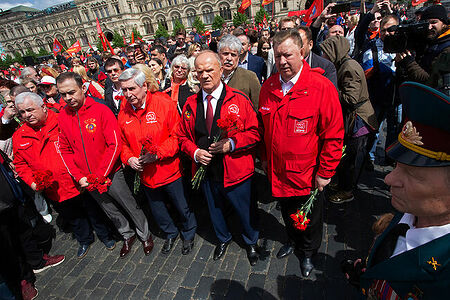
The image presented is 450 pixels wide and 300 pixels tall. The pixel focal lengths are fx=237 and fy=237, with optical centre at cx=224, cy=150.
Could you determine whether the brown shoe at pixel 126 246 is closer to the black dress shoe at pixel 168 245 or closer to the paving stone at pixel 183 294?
the black dress shoe at pixel 168 245

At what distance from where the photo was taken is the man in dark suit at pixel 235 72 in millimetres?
3643

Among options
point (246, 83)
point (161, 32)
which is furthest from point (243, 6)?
point (161, 32)

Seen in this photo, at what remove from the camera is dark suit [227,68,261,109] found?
145 inches

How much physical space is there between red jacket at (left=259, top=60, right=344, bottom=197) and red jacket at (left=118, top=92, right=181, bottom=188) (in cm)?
124

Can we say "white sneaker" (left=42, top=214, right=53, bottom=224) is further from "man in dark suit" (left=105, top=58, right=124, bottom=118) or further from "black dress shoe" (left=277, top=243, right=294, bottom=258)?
"black dress shoe" (left=277, top=243, right=294, bottom=258)

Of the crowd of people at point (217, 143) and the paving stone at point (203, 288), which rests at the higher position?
the crowd of people at point (217, 143)

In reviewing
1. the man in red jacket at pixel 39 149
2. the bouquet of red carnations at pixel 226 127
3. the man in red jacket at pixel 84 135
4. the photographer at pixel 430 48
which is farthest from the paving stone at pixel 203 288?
the photographer at pixel 430 48

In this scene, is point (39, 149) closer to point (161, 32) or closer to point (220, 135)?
point (220, 135)

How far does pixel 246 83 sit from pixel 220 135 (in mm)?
1476

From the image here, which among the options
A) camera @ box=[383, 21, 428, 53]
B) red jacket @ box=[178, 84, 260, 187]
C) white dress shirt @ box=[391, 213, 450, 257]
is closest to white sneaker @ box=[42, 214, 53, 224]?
red jacket @ box=[178, 84, 260, 187]

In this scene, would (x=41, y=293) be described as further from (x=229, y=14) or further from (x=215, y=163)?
(x=229, y=14)

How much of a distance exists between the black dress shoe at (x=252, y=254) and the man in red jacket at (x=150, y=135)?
1.22 metres

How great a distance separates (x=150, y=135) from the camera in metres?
3.00

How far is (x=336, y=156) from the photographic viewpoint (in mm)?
2305
